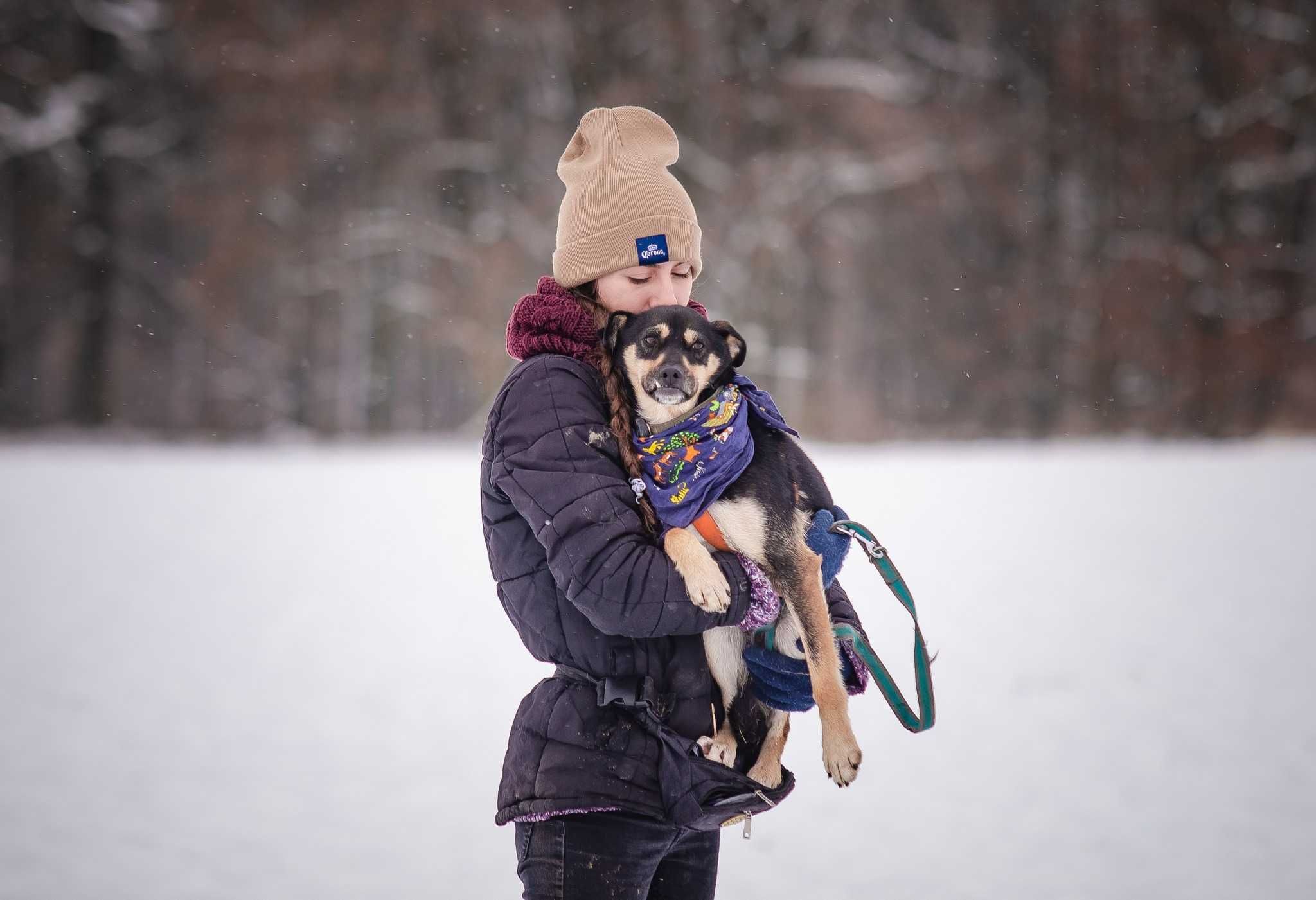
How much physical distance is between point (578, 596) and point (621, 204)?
917 mm

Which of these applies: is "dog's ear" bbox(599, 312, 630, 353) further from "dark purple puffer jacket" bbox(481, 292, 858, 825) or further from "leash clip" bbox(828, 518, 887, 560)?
"leash clip" bbox(828, 518, 887, 560)

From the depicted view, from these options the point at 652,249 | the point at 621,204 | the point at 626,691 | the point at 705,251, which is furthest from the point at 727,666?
the point at 705,251

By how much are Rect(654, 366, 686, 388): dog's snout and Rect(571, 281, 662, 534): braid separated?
214 millimetres

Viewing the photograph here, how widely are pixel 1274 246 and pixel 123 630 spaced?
17.1m

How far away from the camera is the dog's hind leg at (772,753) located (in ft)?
7.07

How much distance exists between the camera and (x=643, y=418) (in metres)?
2.23

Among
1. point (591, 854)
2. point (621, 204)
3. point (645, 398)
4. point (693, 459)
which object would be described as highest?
point (621, 204)

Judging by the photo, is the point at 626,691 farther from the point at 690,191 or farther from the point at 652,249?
the point at 690,191

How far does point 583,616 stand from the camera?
1.80 meters

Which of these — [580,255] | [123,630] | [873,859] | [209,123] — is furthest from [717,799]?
[209,123]

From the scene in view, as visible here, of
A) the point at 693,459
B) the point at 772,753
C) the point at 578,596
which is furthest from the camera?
the point at 772,753

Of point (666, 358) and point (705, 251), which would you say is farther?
point (705, 251)

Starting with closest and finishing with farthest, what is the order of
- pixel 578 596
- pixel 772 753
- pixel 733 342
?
pixel 578 596
pixel 772 753
pixel 733 342

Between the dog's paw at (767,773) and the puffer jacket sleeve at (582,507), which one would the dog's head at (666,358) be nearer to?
the puffer jacket sleeve at (582,507)
